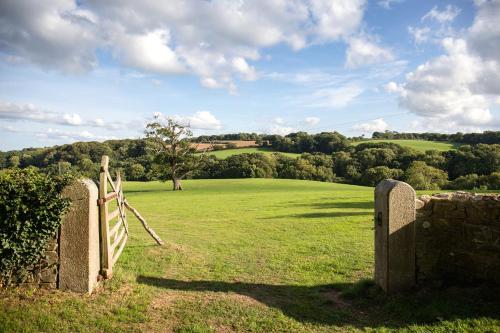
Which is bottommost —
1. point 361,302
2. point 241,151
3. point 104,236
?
point 361,302

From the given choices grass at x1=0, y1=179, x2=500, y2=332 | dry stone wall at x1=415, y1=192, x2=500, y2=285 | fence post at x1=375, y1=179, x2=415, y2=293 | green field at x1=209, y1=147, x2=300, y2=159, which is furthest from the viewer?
green field at x1=209, y1=147, x2=300, y2=159

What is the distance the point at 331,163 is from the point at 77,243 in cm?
7657

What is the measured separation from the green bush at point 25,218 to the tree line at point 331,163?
46866 millimetres

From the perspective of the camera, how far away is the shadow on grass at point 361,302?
671cm

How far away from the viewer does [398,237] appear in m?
7.81

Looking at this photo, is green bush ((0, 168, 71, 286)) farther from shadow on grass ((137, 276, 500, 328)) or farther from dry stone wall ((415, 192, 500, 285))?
A: dry stone wall ((415, 192, 500, 285))

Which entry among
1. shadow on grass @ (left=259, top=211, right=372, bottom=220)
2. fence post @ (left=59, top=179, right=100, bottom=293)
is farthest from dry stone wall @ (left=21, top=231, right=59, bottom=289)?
shadow on grass @ (left=259, top=211, right=372, bottom=220)

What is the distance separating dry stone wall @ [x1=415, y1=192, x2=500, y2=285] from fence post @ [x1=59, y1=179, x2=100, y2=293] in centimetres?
698

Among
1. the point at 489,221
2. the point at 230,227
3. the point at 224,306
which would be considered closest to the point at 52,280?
the point at 224,306

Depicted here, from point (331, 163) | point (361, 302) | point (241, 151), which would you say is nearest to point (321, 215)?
point (361, 302)

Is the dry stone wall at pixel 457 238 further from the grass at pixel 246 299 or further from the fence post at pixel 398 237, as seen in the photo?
the grass at pixel 246 299

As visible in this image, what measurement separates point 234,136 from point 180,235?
8905 centimetres

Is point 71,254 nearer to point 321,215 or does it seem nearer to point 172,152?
point 321,215

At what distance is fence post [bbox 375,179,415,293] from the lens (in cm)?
777
